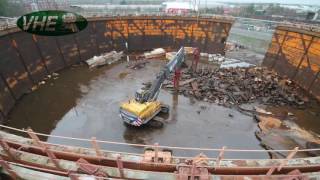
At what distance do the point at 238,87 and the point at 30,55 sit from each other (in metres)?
20.6

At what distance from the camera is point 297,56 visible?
Result: 24672 mm

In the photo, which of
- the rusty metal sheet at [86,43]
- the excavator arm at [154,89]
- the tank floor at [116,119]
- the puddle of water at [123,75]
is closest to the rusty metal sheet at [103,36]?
the rusty metal sheet at [86,43]

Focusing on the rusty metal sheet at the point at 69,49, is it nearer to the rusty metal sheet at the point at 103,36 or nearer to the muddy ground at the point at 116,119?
the rusty metal sheet at the point at 103,36

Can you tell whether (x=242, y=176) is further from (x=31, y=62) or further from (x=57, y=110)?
(x=31, y=62)

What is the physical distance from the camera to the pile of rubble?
66.8 feet

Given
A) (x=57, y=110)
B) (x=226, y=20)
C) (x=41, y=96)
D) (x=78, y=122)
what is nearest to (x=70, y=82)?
(x=41, y=96)

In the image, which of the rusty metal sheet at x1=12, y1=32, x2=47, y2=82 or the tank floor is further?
the rusty metal sheet at x1=12, y1=32, x2=47, y2=82

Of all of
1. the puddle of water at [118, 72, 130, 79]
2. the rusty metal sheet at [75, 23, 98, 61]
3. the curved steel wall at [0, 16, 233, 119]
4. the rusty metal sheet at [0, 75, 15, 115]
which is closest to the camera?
the rusty metal sheet at [0, 75, 15, 115]

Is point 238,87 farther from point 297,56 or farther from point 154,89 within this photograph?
point 154,89

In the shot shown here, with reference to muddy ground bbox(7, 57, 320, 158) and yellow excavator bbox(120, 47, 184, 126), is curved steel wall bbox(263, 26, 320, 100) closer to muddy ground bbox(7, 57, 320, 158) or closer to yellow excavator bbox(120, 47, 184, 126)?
muddy ground bbox(7, 57, 320, 158)

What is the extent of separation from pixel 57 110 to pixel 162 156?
1353 centimetres

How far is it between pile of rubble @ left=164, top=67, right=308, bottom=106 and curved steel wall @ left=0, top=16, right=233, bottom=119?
9047 millimetres

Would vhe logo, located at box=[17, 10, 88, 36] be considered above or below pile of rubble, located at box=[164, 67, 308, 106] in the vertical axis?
above

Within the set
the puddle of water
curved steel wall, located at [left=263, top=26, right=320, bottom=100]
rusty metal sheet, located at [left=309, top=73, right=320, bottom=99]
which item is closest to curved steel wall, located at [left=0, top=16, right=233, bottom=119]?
the puddle of water
